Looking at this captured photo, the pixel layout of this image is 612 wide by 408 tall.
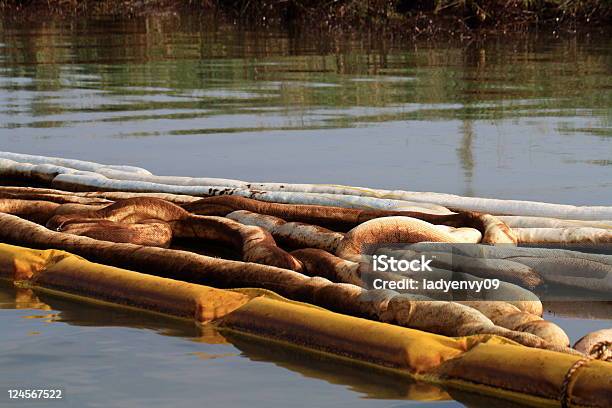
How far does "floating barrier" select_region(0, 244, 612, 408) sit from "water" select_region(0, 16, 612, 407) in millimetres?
82

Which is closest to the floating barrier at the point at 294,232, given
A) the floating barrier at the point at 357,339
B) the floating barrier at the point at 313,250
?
the floating barrier at the point at 313,250

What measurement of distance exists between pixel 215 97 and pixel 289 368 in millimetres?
10719

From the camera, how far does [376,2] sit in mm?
27031

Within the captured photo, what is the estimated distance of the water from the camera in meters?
5.06

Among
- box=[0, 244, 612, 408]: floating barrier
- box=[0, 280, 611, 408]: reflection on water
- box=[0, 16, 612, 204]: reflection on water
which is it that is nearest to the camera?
box=[0, 244, 612, 408]: floating barrier

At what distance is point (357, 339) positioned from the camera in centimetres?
515

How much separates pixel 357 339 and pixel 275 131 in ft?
24.5

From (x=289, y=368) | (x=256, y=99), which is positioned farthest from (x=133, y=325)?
(x=256, y=99)

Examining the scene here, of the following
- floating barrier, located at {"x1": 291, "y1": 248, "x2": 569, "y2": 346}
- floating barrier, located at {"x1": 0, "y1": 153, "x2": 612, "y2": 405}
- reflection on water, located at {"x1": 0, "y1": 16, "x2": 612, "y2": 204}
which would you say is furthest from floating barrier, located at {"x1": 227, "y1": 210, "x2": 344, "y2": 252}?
reflection on water, located at {"x1": 0, "y1": 16, "x2": 612, "y2": 204}

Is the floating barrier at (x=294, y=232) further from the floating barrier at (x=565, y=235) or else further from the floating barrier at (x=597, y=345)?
the floating barrier at (x=597, y=345)

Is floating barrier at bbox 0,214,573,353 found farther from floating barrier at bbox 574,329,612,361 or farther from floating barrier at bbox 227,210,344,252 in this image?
floating barrier at bbox 227,210,344,252

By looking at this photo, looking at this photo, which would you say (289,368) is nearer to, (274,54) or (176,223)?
(176,223)

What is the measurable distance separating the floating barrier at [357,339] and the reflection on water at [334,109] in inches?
136

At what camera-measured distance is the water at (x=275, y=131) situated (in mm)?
5062
